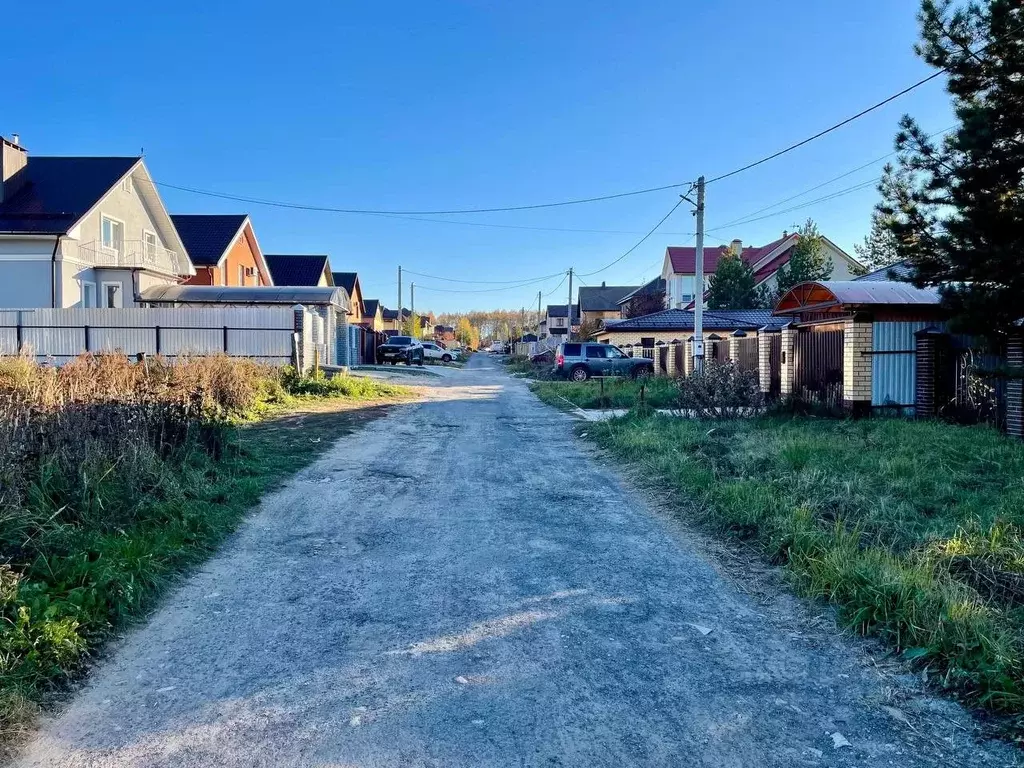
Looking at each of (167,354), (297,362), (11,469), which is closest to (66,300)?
(167,354)

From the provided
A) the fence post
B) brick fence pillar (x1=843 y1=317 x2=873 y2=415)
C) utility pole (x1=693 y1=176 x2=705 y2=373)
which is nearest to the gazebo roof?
brick fence pillar (x1=843 y1=317 x2=873 y2=415)

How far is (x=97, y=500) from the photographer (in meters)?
5.47

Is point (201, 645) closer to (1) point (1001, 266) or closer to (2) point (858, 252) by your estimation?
(1) point (1001, 266)

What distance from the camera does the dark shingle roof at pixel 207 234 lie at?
38.2 m

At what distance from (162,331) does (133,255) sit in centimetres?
1016

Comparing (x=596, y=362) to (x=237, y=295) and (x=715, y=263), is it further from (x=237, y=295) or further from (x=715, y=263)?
(x=715, y=263)

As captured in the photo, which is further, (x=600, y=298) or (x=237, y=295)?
(x=600, y=298)

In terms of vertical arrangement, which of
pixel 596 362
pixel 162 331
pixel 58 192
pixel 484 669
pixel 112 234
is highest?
pixel 58 192

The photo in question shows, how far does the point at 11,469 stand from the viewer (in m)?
5.33

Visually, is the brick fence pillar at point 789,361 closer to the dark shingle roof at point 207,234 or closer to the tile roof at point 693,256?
the dark shingle roof at point 207,234

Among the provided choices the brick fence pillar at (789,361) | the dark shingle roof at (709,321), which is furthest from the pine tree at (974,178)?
the dark shingle roof at (709,321)

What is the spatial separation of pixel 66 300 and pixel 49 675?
2941cm

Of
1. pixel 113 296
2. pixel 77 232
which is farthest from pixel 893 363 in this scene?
pixel 113 296

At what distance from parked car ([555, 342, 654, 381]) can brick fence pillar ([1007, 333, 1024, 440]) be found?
18018 millimetres
